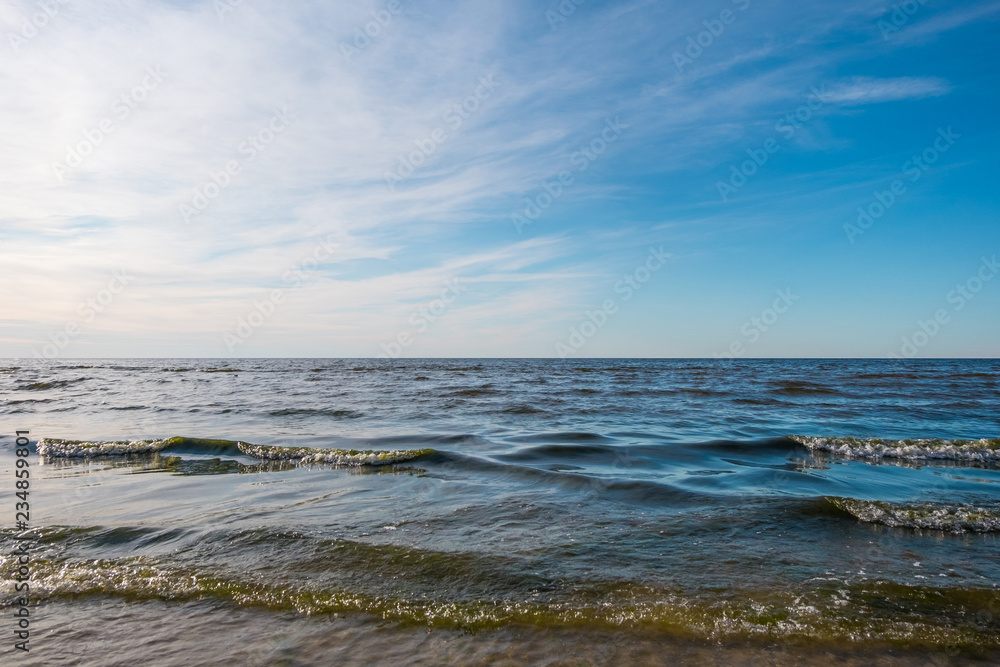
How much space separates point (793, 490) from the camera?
8711 mm

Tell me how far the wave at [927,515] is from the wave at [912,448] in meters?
5.01

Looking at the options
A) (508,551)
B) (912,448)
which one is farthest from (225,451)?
(912,448)

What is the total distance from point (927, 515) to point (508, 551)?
5.85 meters

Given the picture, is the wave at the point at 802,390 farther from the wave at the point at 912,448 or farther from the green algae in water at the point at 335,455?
the green algae in water at the point at 335,455

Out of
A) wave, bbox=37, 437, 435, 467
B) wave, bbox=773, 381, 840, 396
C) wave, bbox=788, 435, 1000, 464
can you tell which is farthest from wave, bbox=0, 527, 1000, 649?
wave, bbox=773, 381, 840, 396

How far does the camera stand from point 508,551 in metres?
5.85

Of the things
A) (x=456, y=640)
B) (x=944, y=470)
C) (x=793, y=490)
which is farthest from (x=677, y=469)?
(x=456, y=640)

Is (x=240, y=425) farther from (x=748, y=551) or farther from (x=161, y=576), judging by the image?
(x=748, y=551)

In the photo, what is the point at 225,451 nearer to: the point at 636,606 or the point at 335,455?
the point at 335,455

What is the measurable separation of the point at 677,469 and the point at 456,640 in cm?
Answer: 749

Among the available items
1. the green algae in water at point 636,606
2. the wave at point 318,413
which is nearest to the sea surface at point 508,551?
the green algae in water at point 636,606

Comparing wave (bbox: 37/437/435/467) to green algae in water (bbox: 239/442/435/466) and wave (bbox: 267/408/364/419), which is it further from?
wave (bbox: 267/408/364/419)

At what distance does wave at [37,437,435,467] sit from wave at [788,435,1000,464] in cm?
992

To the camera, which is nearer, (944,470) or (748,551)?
(748,551)
